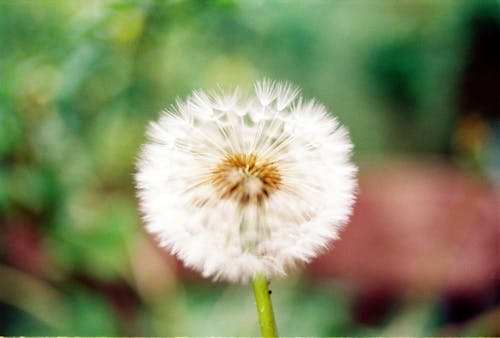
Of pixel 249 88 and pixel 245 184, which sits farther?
pixel 249 88

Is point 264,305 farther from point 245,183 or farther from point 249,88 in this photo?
point 249,88

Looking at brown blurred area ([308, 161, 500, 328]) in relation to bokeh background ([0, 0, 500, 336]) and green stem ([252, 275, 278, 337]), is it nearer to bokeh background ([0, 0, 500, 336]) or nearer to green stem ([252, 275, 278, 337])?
bokeh background ([0, 0, 500, 336])

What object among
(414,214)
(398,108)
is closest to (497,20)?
(398,108)

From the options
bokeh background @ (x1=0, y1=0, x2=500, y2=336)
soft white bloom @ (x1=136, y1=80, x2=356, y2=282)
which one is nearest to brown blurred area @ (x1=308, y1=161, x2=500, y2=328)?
bokeh background @ (x1=0, y1=0, x2=500, y2=336)

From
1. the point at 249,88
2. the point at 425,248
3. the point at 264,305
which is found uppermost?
the point at 249,88

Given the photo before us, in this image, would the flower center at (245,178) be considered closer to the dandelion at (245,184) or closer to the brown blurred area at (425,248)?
the dandelion at (245,184)

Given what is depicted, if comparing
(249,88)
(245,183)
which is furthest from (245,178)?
(249,88)
